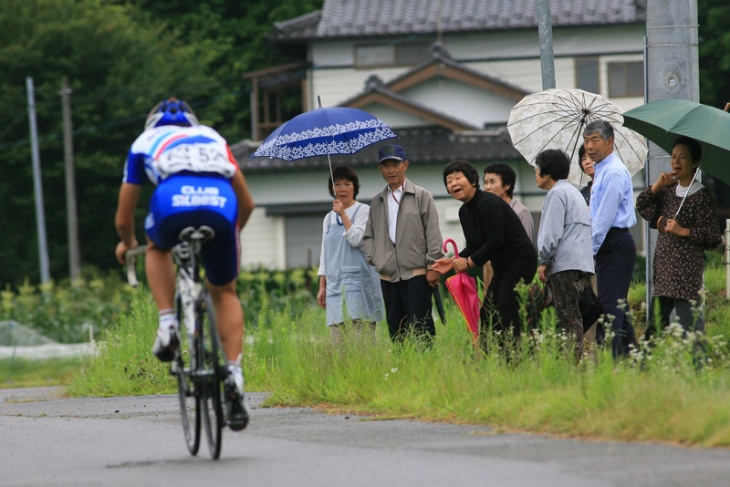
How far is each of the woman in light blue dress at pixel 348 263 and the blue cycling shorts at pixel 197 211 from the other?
413 centimetres

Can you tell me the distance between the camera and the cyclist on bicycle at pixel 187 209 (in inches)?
251

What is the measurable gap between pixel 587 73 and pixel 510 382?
3145 centimetres

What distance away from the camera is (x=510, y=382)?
792 cm

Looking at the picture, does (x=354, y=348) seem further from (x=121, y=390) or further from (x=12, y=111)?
(x=12, y=111)

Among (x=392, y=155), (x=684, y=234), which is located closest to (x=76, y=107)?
(x=392, y=155)

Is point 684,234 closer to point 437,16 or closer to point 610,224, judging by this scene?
point 610,224

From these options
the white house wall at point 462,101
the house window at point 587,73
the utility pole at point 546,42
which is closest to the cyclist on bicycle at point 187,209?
the utility pole at point 546,42

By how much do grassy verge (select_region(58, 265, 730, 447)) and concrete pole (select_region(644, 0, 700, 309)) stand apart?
1.84 m

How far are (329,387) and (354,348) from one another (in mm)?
323

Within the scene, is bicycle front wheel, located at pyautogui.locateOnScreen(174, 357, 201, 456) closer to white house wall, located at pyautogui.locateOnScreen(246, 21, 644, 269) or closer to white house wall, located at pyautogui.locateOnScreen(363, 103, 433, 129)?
white house wall, located at pyautogui.locateOnScreen(246, 21, 644, 269)

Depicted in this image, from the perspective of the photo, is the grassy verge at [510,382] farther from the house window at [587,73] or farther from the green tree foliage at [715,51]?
the green tree foliage at [715,51]

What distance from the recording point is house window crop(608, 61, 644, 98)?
125 ft

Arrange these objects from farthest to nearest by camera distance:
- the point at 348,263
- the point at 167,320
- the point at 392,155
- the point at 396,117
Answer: the point at 396,117 → the point at 348,263 → the point at 392,155 → the point at 167,320

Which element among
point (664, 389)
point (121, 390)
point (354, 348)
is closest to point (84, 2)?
point (121, 390)
